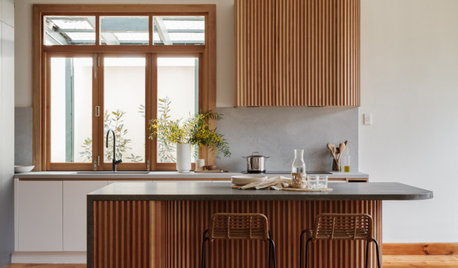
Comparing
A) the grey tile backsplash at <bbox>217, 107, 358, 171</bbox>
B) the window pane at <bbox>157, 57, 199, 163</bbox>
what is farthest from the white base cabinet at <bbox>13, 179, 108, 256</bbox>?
the grey tile backsplash at <bbox>217, 107, 358, 171</bbox>

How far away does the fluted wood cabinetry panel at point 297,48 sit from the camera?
4.20 meters

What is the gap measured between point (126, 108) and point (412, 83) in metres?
3.37

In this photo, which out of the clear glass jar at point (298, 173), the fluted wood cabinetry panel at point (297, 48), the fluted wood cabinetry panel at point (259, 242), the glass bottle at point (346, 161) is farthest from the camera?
the glass bottle at point (346, 161)

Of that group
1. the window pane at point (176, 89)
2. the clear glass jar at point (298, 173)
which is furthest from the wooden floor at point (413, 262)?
the clear glass jar at point (298, 173)

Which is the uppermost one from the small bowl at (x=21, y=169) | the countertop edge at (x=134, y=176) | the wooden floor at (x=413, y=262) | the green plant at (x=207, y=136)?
the green plant at (x=207, y=136)

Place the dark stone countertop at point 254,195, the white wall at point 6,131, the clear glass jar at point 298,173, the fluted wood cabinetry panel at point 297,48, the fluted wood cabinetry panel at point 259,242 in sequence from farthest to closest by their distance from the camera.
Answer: the fluted wood cabinetry panel at point 297,48, the white wall at point 6,131, the fluted wood cabinetry panel at point 259,242, the clear glass jar at point 298,173, the dark stone countertop at point 254,195

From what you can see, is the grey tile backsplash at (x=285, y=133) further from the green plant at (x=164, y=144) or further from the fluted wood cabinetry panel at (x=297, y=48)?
the green plant at (x=164, y=144)

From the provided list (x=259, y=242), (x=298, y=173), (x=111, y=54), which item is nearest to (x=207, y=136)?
(x=111, y=54)

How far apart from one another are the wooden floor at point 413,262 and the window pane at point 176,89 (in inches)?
65.4

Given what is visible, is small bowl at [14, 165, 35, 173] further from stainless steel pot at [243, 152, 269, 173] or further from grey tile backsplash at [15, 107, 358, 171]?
stainless steel pot at [243, 152, 269, 173]

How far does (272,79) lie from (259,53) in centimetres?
31

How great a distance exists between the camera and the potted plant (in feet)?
14.3

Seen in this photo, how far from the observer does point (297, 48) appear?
4.22 meters

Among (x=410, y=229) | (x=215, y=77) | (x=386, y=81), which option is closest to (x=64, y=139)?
(x=215, y=77)
